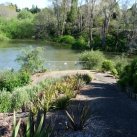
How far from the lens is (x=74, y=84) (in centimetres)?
Answer: 1587

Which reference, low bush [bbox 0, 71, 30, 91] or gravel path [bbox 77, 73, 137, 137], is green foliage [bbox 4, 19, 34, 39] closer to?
low bush [bbox 0, 71, 30, 91]

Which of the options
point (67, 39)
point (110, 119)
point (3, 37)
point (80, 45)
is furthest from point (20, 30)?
point (110, 119)

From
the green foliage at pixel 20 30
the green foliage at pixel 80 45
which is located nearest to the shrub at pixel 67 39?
the green foliage at pixel 80 45

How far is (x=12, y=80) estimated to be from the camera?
1986cm

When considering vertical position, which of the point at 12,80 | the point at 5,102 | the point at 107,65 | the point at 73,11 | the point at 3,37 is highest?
the point at 73,11

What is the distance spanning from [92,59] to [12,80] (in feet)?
36.9

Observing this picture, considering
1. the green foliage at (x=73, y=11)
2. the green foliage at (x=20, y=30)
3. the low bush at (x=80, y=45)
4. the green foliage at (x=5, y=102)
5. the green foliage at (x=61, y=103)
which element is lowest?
the low bush at (x=80, y=45)

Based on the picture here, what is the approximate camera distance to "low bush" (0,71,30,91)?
19547 millimetres

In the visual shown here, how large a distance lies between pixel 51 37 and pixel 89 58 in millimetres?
32549

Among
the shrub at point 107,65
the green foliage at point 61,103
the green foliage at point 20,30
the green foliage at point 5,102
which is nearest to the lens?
the green foliage at point 61,103

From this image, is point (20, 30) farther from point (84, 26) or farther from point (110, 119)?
point (110, 119)

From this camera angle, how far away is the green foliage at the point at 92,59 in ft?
96.9

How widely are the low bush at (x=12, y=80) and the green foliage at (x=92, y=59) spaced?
927 centimetres

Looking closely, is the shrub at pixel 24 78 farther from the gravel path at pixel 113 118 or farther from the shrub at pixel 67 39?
the shrub at pixel 67 39
